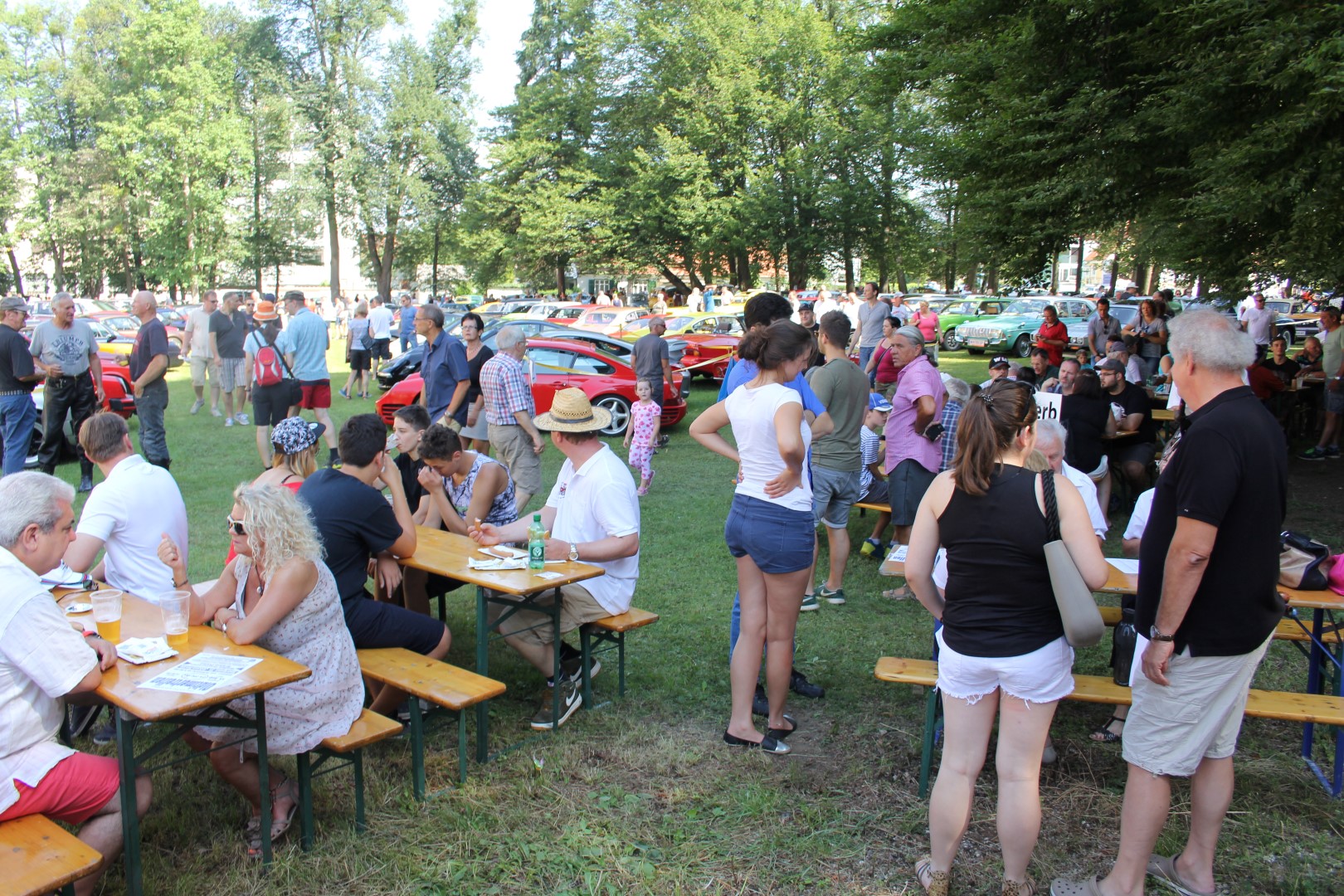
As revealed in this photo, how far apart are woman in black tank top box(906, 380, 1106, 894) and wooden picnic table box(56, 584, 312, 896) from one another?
6.97 feet

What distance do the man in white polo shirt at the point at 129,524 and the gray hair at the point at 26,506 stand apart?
905 millimetres

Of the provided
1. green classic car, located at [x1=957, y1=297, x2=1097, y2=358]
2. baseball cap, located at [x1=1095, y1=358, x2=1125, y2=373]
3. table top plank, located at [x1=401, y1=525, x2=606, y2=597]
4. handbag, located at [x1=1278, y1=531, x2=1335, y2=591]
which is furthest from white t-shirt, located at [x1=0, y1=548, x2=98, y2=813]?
green classic car, located at [x1=957, y1=297, x2=1097, y2=358]

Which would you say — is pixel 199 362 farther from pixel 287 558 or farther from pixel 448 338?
pixel 287 558

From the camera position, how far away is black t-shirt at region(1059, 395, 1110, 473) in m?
7.51

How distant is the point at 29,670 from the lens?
2762 millimetres

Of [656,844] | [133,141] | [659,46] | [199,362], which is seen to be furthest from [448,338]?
[133,141]

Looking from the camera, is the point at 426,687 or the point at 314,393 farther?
the point at 314,393

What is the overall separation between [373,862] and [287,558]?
1134mm

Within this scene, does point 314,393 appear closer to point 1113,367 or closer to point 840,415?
point 840,415

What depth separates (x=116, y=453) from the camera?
4.38 metres

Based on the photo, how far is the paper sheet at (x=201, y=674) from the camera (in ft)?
9.80

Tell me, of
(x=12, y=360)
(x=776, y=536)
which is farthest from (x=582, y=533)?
(x=12, y=360)

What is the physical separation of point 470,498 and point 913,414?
2888 mm

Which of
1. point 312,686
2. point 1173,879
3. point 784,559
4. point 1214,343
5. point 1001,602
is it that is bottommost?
point 1173,879
